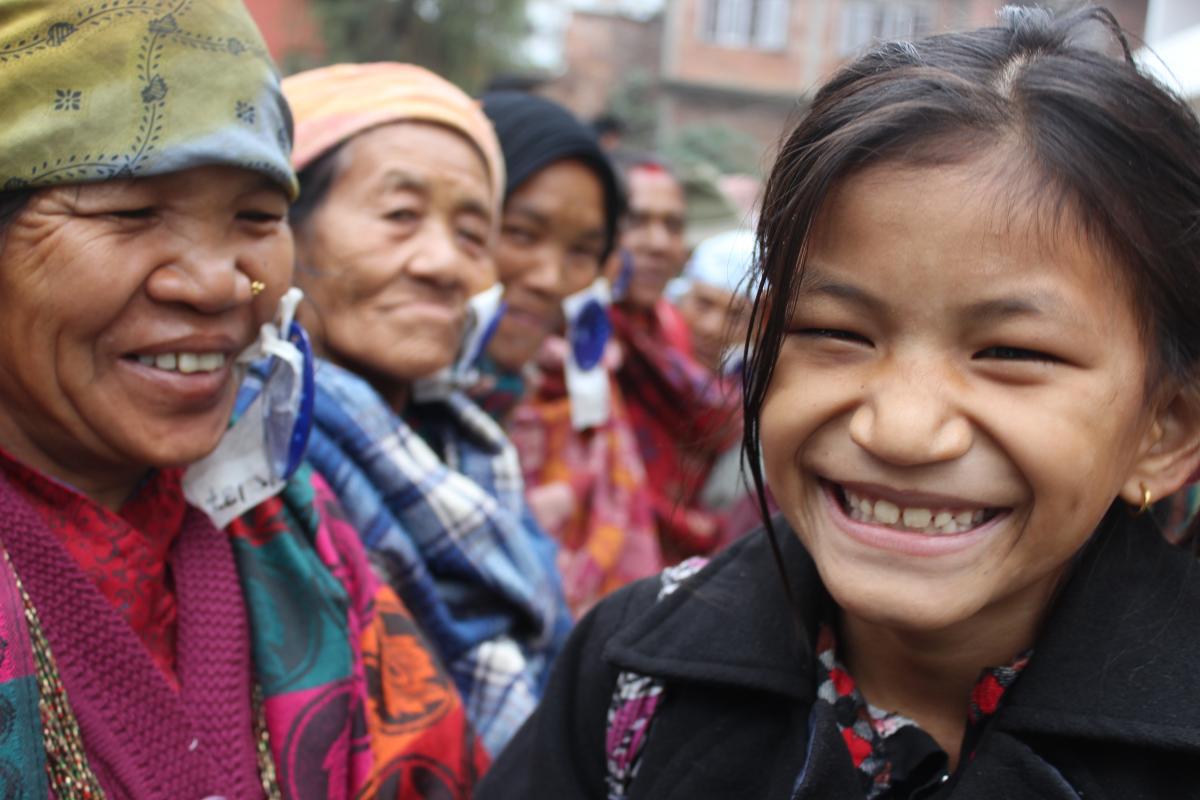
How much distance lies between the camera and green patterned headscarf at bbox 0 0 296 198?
4.70ft

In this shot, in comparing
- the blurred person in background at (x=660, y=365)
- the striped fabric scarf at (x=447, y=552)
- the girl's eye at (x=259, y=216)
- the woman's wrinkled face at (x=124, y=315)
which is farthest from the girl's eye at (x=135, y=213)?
the blurred person in background at (x=660, y=365)

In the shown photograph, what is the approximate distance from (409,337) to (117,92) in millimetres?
1053

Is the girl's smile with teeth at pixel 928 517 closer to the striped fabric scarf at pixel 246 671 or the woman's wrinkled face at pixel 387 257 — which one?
the striped fabric scarf at pixel 246 671

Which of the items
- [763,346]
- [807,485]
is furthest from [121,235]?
[807,485]

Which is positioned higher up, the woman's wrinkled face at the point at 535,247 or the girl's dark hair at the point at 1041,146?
the girl's dark hair at the point at 1041,146

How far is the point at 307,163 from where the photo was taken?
2.47 m

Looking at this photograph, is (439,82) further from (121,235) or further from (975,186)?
(975,186)

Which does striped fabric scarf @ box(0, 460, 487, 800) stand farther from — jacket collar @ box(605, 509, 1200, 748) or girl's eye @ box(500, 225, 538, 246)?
girl's eye @ box(500, 225, 538, 246)

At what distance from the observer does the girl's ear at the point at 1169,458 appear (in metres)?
1.42

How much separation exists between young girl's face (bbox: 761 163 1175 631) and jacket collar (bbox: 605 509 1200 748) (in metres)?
0.11

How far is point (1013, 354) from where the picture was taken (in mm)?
1267

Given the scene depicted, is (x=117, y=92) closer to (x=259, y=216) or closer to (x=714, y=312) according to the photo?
(x=259, y=216)

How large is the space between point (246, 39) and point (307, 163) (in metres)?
0.85

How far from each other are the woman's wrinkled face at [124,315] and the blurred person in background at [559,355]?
157 centimetres
